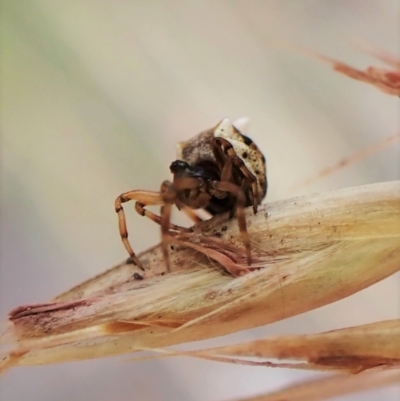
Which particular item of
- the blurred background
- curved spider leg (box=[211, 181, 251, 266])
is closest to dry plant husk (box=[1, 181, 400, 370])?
curved spider leg (box=[211, 181, 251, 266])

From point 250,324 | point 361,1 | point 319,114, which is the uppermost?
point 361,1

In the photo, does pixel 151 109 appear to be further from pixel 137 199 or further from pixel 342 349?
pixel 342 349

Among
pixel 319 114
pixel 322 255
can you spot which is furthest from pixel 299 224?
pixel 319 114

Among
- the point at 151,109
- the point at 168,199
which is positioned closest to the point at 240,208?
the point at 168,199

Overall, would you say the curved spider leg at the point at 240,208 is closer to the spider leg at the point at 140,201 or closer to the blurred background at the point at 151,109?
the spider leg at the point at 140,201

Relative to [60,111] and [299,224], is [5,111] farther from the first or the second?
[299,224]

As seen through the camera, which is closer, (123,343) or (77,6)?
(123,343)

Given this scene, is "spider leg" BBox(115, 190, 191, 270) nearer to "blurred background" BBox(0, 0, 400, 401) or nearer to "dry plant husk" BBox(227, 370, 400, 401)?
"dry plant husk" BBox(227, 370, 400, 401)
